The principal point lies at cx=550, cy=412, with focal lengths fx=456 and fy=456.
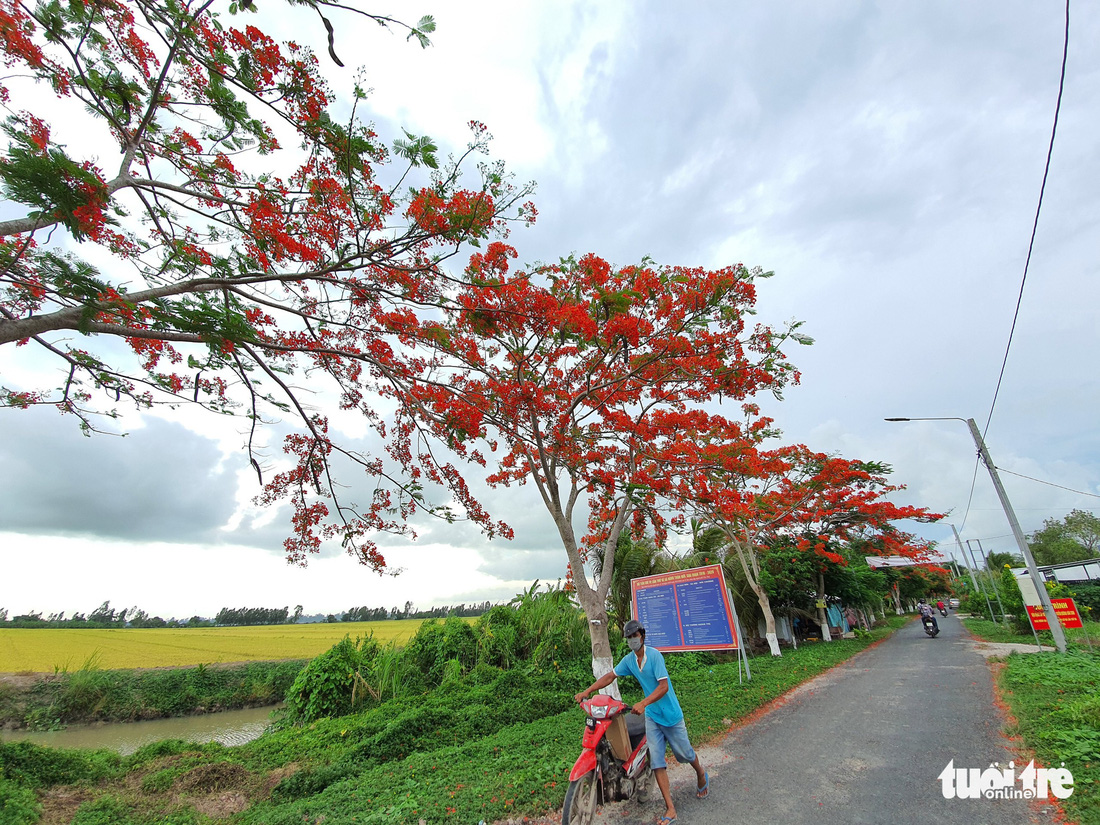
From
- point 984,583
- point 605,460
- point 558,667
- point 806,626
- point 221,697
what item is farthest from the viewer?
point 984,583

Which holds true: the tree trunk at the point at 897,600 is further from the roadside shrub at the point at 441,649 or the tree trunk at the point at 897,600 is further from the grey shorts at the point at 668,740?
the grey shorts at the point at 668,740

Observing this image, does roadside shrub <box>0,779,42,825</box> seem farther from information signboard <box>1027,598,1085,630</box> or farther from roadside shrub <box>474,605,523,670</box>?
information signboard <box>1027,598,1085,630</box>

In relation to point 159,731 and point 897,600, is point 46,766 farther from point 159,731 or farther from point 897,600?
point 897,600

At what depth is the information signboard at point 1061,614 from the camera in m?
10.2

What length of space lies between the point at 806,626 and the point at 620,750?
22.4m

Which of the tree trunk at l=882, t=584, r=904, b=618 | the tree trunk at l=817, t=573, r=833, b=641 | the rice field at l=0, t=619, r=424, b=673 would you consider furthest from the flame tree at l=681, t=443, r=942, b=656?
the tree trunk at l=882, t=584, r=904, b=618

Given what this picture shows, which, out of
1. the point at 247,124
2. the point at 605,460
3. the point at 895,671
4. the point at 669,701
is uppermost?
the point at 247,124

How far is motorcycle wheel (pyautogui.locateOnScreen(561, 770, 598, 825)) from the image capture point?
10.0ft

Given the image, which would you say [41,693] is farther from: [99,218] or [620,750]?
[620,750]

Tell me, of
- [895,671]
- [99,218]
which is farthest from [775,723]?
[99,218]

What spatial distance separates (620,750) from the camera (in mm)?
3529

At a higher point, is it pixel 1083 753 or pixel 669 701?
pixel 669 701

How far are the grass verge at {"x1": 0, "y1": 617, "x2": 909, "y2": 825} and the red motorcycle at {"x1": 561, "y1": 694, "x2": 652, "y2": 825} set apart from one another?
0.64 meters

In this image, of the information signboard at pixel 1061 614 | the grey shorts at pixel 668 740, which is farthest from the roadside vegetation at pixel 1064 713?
the grey shorts at pixel 668 740
